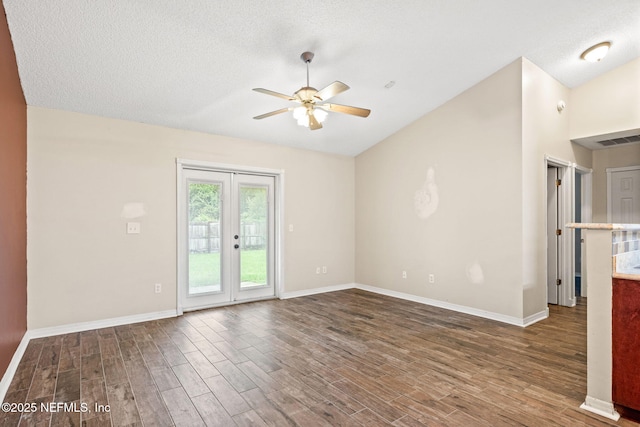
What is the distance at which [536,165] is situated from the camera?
4.36 m

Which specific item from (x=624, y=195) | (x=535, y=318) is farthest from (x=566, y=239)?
(x=535, y=318)

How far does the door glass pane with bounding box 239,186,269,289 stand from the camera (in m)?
5.40

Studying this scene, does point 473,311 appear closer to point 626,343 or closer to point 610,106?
point 626,343

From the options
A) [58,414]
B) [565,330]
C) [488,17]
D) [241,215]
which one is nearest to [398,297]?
[565,330]

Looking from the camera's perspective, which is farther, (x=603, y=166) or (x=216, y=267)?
(x=603, y=166)

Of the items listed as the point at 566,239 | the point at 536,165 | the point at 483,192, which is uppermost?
the point at 536,165

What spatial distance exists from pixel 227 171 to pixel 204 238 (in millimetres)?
1082

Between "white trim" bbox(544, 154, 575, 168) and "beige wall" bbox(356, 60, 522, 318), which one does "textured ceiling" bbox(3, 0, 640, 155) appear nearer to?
"beige wall" bbox(356, 60, 522, 318)

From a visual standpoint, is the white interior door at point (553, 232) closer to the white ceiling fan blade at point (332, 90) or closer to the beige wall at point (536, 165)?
the beige wall at point (536, 165)

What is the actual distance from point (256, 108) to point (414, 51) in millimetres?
2069

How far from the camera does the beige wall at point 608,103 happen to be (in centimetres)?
448

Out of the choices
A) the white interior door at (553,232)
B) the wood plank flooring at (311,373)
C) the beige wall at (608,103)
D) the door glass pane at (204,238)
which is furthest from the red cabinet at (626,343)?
the door glass pane at (204,238)

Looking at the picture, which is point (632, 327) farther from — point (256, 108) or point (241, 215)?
point (241, 215)

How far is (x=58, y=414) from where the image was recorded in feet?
7.43
